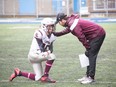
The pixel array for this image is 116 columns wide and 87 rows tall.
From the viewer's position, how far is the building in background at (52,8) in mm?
36562

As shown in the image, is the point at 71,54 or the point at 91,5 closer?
the point at 71,54

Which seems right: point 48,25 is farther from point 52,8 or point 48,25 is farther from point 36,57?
point 52,8

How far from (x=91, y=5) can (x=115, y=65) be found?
27471 mm

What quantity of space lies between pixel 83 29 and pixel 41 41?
84 centimetres

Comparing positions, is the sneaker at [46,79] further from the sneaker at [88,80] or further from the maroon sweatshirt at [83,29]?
the maroon sweatshirt at [83,29]

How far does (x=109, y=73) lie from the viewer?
9.34 meters

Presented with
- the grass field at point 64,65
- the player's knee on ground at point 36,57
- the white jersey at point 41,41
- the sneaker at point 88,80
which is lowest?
the grass field at point 64,65

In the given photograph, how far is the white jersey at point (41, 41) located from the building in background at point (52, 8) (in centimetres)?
2817

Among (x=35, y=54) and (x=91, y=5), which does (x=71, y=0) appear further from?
(x=35, y=54)

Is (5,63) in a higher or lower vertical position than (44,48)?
lower

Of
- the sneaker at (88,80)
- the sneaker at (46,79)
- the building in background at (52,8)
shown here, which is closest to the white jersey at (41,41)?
the sneaker at (46,79)

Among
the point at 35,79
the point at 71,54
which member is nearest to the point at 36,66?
the point at 35,79

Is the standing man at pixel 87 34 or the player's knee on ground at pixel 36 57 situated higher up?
the standing man at pixel 87 34

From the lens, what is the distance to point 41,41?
8055mm
